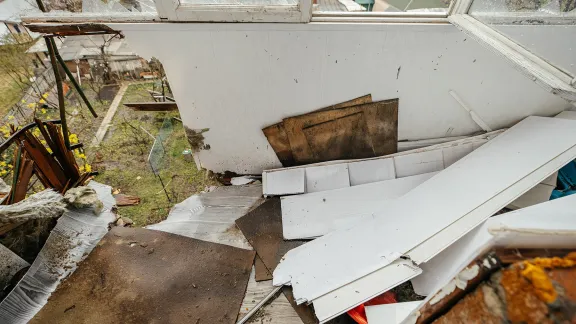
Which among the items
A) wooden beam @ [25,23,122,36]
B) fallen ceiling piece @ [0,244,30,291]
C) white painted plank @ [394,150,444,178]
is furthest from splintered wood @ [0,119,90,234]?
white painted plank @ [394,150,444,178]

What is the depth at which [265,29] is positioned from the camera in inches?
90.4

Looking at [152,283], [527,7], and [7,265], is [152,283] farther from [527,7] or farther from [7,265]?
[527,7]

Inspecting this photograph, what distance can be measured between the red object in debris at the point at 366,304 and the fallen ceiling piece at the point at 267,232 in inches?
31.1

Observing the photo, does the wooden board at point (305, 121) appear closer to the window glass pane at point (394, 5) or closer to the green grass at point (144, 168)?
the window glass pane at point (394, 5)

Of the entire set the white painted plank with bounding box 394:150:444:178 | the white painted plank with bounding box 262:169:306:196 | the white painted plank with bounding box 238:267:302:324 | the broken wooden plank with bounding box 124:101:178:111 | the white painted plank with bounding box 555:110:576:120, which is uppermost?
the broken wooden plank with bounding box 124:101:178:111

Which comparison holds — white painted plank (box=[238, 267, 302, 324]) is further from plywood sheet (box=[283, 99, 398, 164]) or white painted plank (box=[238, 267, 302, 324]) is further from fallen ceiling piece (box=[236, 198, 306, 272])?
plywood sheet (box=[283, 99, 398, 164])

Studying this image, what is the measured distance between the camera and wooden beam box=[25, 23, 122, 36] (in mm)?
2195

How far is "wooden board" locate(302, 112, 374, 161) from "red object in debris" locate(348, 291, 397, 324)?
149 centimetres

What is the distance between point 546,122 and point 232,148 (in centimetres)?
334

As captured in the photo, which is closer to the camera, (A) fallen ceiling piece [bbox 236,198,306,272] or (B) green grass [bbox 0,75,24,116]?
(A) fallen ceiling piece [bbox 236,198,306,272]

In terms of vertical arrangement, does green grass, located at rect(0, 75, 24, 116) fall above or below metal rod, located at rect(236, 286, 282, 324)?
above

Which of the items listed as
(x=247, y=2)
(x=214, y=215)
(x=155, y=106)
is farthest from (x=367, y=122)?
(x=155, y=106)

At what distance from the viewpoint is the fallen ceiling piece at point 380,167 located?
3.09m

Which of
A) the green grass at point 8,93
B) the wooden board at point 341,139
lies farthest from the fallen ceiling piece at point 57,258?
the green grass at point 8,93
